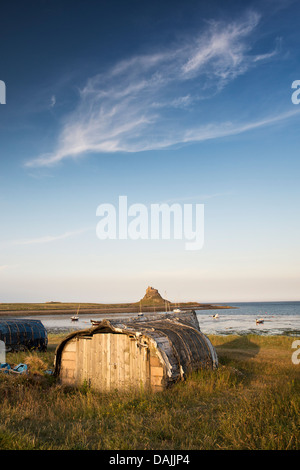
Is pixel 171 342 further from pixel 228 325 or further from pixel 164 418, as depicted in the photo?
pixel 228 325

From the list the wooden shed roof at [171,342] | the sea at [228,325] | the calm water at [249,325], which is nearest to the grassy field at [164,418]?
the wooden shed roof at [171,342]

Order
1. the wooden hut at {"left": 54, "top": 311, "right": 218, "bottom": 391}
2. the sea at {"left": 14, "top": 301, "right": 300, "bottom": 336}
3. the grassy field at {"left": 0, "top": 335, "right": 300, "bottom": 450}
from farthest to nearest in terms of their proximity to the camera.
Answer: the sea at {"left": 14, "top": 301, "right": 300, "bottom": 336} < the wooden hut at {"left": 54, "top": 311, "right": 218, "bottom": 391} < the grassy field at {"left": 0, "top": 335, "right": 300, "bottom": 450}

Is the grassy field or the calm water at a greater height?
the grassy field

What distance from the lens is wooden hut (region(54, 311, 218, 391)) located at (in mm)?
12977

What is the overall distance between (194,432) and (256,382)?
6962 mm

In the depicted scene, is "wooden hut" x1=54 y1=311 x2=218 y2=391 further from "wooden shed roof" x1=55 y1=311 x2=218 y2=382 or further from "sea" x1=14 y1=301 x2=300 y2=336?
"sea" x1=14 y1=301 x2=300 y2=336

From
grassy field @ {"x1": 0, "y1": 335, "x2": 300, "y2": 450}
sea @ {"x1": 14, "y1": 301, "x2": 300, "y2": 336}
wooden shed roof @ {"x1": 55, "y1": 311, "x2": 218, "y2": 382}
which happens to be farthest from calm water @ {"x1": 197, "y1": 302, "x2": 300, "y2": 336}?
grassy field @ {"x1": 0, "y1": 335, "x2": 300, "y2": 450}

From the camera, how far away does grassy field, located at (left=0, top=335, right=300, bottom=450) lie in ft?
22.3

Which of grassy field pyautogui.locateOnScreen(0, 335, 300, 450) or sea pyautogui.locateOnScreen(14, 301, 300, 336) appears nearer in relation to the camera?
grassy field pyautogui.locateOnScreen(0, 335, 300, 450)

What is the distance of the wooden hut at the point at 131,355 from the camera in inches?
511

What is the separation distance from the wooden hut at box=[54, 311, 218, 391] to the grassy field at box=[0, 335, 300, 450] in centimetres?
79

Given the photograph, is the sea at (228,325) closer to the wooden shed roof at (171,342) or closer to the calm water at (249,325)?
the calm water at (249,325)

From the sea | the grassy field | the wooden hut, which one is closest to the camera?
the grassy field
